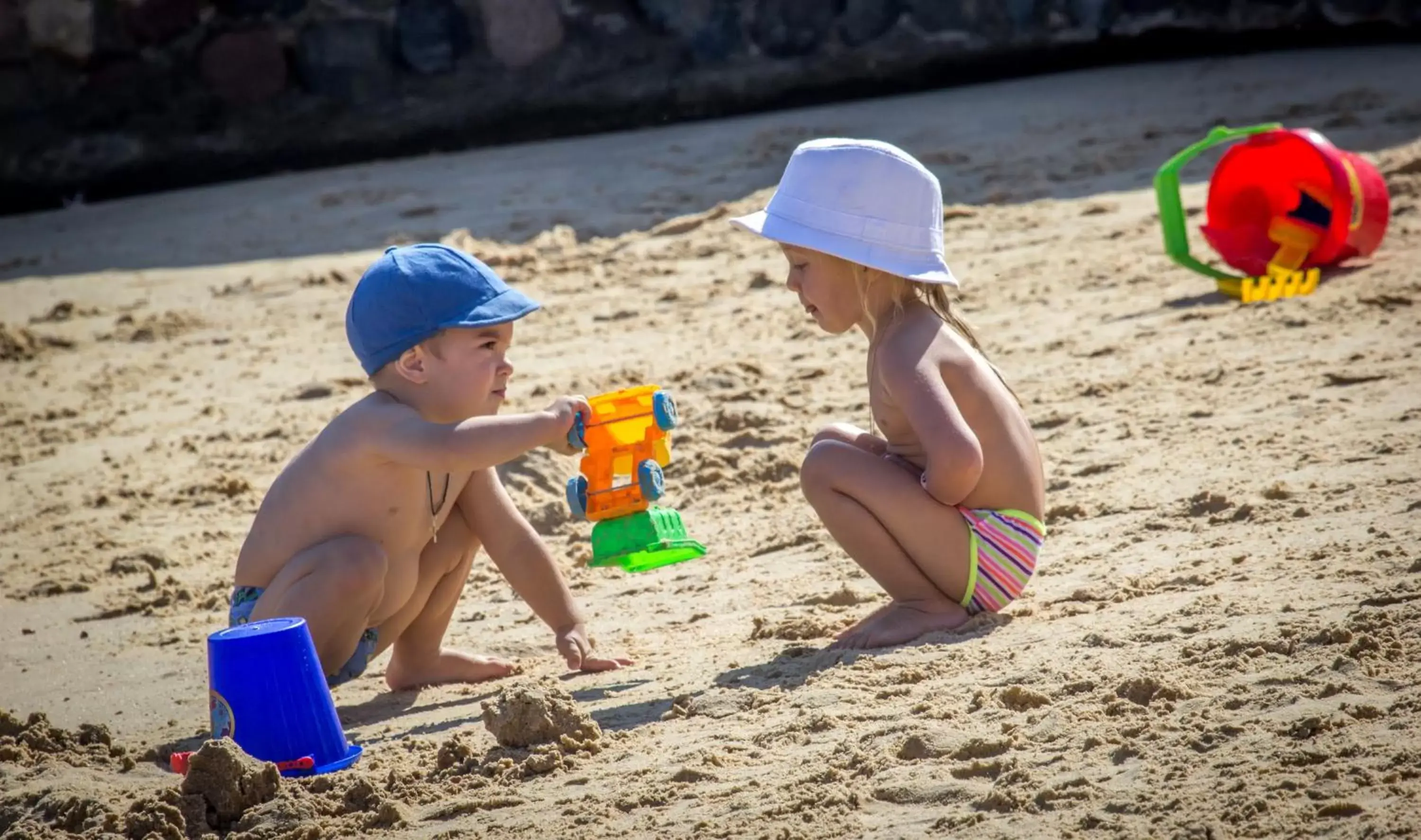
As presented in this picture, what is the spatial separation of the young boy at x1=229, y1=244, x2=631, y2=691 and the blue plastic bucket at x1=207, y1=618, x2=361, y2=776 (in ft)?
0.87

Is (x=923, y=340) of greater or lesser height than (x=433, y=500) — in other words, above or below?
above

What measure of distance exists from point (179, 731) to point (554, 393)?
2073 millimetres

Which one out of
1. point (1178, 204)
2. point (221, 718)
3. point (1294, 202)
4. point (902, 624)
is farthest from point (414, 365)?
point (1294, 202)

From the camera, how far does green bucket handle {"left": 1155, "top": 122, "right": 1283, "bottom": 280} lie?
500 centimetres

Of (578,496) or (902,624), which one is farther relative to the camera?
(578,496)

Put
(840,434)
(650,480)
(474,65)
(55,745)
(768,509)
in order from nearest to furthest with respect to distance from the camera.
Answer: (55,745), (650,480), (840,434), (768,509), (474,65)

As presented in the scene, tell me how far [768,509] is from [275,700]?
1643 mm

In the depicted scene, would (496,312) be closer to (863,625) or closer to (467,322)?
(467,322)

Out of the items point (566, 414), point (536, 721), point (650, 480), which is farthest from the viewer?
point (650, 480)

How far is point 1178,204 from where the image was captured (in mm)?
5023

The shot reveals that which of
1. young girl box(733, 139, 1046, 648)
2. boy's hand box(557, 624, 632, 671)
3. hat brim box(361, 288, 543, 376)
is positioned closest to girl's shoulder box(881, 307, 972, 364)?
young girl box(733, 139, 1046, 648)

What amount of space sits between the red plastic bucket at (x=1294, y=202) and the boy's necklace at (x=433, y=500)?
3102 mm

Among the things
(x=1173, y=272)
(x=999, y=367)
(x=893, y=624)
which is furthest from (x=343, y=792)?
(x=1173, y=272)

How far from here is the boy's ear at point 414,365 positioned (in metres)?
2.97
